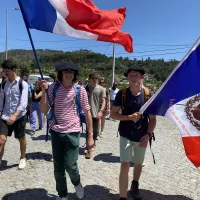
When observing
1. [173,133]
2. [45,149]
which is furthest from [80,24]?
[173,133]

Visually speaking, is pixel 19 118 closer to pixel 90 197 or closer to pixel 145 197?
pixel 90 197

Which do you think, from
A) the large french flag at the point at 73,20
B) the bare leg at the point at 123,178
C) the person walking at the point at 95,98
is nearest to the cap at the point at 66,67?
the large french flag at the point at 73,20

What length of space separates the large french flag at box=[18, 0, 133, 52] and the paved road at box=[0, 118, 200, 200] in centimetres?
221

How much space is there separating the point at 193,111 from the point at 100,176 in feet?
7.38

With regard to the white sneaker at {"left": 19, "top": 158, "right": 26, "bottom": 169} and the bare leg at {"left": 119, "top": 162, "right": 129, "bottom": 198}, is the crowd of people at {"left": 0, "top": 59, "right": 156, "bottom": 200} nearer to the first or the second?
the bare leg at {"left": 119, "top": 162, "right": 129, "bottom": 198}

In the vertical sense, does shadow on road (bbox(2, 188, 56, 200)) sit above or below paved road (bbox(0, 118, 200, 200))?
below

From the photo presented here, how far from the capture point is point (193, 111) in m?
3.29

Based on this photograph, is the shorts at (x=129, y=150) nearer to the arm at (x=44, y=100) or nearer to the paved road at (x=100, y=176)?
the paved road at (x=100, y=176)

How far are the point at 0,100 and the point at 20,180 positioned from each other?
1371 mm

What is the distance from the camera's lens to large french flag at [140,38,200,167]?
10.5ft

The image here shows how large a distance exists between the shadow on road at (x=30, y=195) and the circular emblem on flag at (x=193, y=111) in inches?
86.8

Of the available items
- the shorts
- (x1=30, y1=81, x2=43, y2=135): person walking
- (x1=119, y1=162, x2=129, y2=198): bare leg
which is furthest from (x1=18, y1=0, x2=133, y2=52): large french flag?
(x1=30, y1=81, x2=43, y2=135): person walking

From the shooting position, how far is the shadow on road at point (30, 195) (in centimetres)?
391

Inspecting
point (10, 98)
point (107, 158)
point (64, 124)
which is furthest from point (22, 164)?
point (64, 124)
